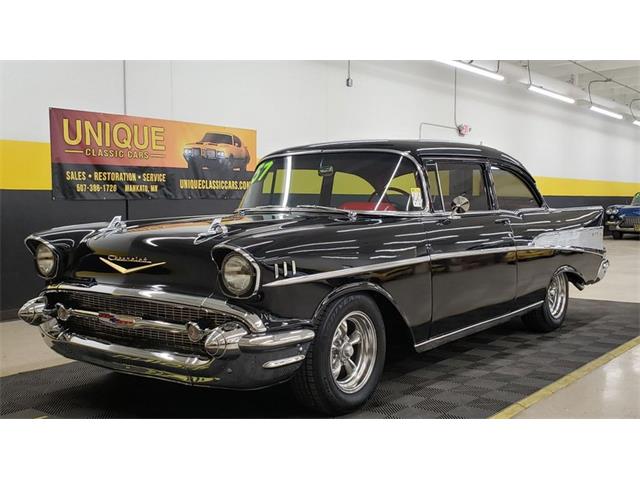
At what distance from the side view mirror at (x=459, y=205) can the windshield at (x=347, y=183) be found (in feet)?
0.95

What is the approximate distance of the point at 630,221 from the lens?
1563cm

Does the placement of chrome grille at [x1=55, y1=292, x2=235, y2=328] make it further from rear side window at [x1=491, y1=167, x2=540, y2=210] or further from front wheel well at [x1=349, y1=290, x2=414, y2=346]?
rear side window at [x1=491, y1=167, x2=540, y2=210]

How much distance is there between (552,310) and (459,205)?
1.76m

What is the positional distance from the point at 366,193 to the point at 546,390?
1528 mm

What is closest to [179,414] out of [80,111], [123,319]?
[123,319]

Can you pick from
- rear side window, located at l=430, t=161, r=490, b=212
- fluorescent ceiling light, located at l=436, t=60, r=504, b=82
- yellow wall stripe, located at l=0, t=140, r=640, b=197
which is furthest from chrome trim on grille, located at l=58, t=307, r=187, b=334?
fluorescent ceiling light, located at l=436, t=60, r=504, b=82

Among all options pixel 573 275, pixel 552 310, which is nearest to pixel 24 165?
pixel 552 310

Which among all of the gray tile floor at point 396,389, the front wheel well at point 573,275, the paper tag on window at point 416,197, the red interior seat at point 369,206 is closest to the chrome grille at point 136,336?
the gray tile floor at point 396,389

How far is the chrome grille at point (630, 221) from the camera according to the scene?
15.5 meters

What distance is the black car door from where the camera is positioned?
12.1ft

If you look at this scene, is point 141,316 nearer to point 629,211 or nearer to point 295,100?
point 295,100

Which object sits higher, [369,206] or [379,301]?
[369,206]

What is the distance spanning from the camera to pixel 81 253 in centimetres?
323

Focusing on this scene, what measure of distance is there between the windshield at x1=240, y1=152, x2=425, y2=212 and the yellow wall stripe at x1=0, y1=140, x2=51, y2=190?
2.95 metres
